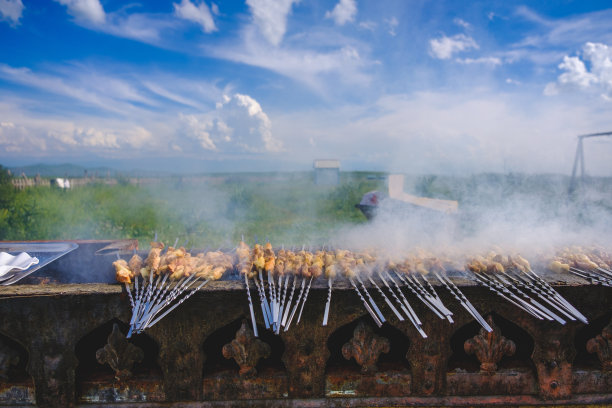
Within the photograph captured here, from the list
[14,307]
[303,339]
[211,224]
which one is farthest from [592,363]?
[211,224]

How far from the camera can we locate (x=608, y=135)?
804 cm

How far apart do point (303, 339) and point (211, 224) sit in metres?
8.77

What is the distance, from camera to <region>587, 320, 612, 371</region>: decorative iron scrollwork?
306 centimetres

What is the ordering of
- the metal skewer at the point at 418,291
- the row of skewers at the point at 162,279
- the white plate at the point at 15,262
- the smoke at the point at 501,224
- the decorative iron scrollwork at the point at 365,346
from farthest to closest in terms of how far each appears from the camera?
1. the smoke at the point at 501,224
2. the white plate at the point at 15,262
3. the decorative iron scrollwork at the point at 365,346
4. the metal skewer at the point at 418,291
5. the row of skewers at the point at 162,279

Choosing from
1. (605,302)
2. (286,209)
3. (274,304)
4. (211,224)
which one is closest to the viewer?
(274,304)

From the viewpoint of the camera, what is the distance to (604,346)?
3.08 meters

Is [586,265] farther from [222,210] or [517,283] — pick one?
[222,210]

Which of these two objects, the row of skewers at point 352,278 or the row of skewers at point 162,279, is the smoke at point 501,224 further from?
the row of skewers at point 162,279

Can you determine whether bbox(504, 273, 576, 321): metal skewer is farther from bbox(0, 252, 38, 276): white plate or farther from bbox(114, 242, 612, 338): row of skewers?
bbox(0, 252, 38, 276): white plate

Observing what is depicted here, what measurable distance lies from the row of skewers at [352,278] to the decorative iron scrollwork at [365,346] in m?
0.16

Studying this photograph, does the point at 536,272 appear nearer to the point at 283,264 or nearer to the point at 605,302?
the point at 605,302

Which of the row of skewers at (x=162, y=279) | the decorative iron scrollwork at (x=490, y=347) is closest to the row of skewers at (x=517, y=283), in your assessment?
the decorative iron scrollwork at (x=490, y=347)

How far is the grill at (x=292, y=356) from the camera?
9.39 ft

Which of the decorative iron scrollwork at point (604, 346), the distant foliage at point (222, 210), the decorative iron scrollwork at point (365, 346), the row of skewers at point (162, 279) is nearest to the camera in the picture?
Result: the row of skewers at point (162, 279)
